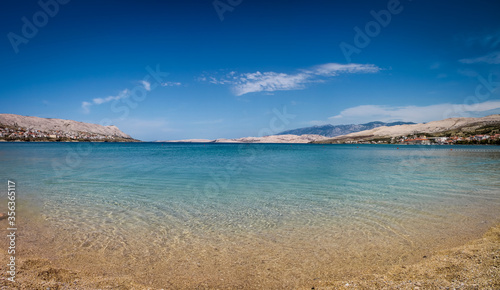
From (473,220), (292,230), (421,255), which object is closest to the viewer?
(421,255)

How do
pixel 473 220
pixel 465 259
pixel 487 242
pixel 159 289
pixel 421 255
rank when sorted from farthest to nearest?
pixel 473 220, pixel 487 242, pixel 421 255, pixel 465 259, pixel 159 289

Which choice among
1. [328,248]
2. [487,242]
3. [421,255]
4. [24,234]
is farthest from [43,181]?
[487,242]

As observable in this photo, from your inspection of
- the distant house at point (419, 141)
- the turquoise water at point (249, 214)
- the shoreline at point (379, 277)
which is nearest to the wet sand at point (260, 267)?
the shoreline at point (379, 277)

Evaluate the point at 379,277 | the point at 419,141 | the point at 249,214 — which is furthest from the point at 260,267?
the point at 419,141

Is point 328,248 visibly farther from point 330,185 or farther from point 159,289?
point 330,185

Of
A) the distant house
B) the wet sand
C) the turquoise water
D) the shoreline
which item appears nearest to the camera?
the shoreline

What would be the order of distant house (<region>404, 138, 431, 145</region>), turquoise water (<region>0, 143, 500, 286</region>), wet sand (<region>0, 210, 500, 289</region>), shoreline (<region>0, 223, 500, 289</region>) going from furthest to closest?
distant house (<region>404, 138, 431, 145</region>)
turquoise water (<region>0, 143, 500, 286</region>)
wet sand (<region>0, 210, 500, 289</region>)
shoreline (<region>0, 223, 500, 289</region>)

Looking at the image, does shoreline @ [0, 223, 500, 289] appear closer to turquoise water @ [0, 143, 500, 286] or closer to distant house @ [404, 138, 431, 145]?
turquoise water @ [0, 143, 500, 286]

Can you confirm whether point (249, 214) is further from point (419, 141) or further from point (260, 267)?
point (419, 141)

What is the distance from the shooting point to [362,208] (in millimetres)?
11008

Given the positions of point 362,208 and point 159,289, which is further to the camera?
point 362,208

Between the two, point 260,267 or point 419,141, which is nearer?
point 260,267

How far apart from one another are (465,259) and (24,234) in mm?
12447

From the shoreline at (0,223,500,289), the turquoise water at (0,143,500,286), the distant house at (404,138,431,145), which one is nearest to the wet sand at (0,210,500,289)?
the shoreline at (0,223,500,289)
